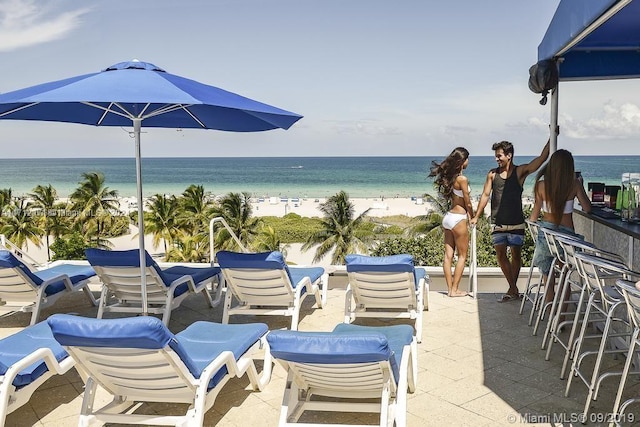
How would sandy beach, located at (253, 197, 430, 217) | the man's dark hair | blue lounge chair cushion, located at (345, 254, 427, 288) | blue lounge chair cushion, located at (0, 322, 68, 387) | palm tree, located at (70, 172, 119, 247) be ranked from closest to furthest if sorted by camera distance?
blue lounge chair cushion, located at (0, 322, 68, 387)
blue lounge chair cushion, located at (345, 254, 427, 288)
the man's dark hair
palm tree, located at (70, 172, 119, 247)
sandy beach, located at (253, 197, 430, 217)

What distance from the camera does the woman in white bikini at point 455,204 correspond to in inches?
253

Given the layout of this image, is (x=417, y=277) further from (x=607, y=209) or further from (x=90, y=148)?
(x=90, y=148)

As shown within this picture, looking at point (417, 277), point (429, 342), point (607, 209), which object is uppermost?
point (607, 209)

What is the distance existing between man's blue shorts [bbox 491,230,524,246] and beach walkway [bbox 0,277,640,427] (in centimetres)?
96

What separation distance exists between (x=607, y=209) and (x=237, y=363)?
3.89 metres

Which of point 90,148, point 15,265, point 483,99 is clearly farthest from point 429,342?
point 90,148

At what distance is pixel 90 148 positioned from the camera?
3984 inches

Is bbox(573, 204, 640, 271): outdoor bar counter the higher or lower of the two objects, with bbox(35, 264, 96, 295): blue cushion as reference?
higher

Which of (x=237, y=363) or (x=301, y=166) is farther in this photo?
(x=301, y=166)

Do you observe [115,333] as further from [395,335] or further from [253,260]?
[253,260]

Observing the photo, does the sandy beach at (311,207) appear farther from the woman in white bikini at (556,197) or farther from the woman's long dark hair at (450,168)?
the woman in white bikini at (556,197)

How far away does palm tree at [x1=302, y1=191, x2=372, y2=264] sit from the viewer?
104 ft

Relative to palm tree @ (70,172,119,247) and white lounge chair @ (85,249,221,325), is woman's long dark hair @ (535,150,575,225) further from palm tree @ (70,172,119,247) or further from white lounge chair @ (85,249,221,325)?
palm tree @ (70,172,119,247)

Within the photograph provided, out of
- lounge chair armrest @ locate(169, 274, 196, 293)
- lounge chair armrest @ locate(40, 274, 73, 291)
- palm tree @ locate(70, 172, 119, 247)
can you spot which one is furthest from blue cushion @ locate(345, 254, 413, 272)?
palm tree @ locate(70, 172, 119, 247)
